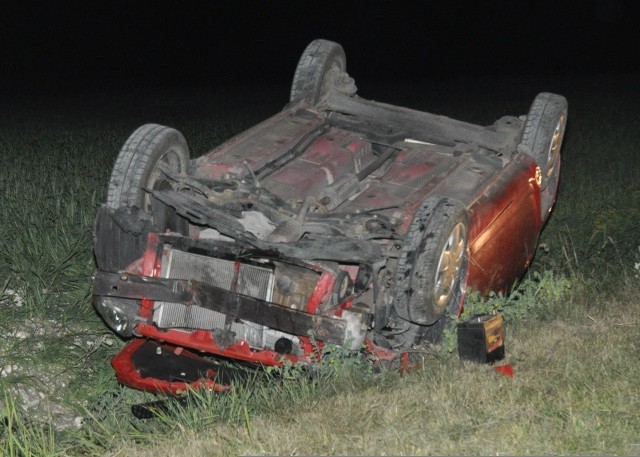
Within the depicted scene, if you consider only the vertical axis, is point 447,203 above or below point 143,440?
above

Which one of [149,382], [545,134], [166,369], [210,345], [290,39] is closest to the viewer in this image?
[210,345]

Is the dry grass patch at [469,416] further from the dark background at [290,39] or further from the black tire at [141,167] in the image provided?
the dark background at [290,39]

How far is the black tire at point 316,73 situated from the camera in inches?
304

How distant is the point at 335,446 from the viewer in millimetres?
4184

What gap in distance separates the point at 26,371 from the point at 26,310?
0.58 meters

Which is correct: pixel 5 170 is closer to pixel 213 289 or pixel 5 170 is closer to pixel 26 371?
pixel 26 371

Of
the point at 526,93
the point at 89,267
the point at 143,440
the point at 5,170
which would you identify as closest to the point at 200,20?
the point at 526,93

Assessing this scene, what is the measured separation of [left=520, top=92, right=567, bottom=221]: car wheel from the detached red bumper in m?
2.83

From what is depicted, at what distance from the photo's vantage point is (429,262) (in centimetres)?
→ 520

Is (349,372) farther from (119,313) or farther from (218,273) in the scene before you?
(119,313)

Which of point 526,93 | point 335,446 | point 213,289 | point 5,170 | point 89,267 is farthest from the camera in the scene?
point 526,93

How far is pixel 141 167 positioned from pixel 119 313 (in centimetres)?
93

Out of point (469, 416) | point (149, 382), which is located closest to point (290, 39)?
point (149, 382)

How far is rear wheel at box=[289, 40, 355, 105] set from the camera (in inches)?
305
